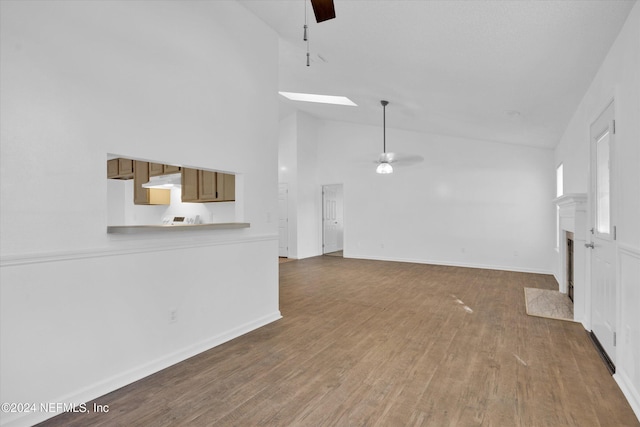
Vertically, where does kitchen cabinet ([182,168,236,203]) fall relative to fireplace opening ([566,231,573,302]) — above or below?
above

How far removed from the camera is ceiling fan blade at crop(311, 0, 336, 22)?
1.55 metres

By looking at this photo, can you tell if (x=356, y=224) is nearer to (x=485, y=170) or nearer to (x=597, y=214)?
(x=485, y=170)

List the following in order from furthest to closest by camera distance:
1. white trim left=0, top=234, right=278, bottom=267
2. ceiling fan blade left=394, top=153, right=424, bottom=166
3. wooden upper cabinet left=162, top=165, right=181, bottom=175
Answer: ceiling fan blade left=394, top=153, right=424, bottom=166 < wooden upper cabinet left=162, top=165, right=181, bottom=175 < white trim left=0, top=234, right=278, bottom=267

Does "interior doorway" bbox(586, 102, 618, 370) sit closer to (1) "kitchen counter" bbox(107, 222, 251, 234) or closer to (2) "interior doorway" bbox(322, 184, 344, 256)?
(1) "kitchen counter" bbox(107, 222, 251, 234)

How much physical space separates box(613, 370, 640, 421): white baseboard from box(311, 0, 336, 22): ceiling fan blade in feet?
8.91

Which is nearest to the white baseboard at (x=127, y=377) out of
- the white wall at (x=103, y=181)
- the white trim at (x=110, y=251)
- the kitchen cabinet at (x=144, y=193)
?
the white wall at (x=103, y=181)

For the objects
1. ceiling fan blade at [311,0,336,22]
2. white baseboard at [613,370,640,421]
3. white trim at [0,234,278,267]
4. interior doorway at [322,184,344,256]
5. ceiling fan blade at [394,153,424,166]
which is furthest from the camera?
interior doorway at [322,184,344,256]

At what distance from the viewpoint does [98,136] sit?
2.20 meters

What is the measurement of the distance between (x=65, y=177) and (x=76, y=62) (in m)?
0.72

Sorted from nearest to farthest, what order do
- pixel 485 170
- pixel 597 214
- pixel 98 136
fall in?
pixel 98 136 → pixel 597 214 → pixel 485 170

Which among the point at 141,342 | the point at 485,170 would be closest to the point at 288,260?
the point at 485,170

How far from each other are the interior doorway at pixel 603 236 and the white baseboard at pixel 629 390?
0.26m

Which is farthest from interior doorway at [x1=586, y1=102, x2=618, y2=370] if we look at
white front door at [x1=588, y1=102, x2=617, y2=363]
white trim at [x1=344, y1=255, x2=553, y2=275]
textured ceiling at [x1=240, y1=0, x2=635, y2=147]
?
white trim at [x1=344, y1=255, x2=553, y2=275]

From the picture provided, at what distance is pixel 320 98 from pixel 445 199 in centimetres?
346
